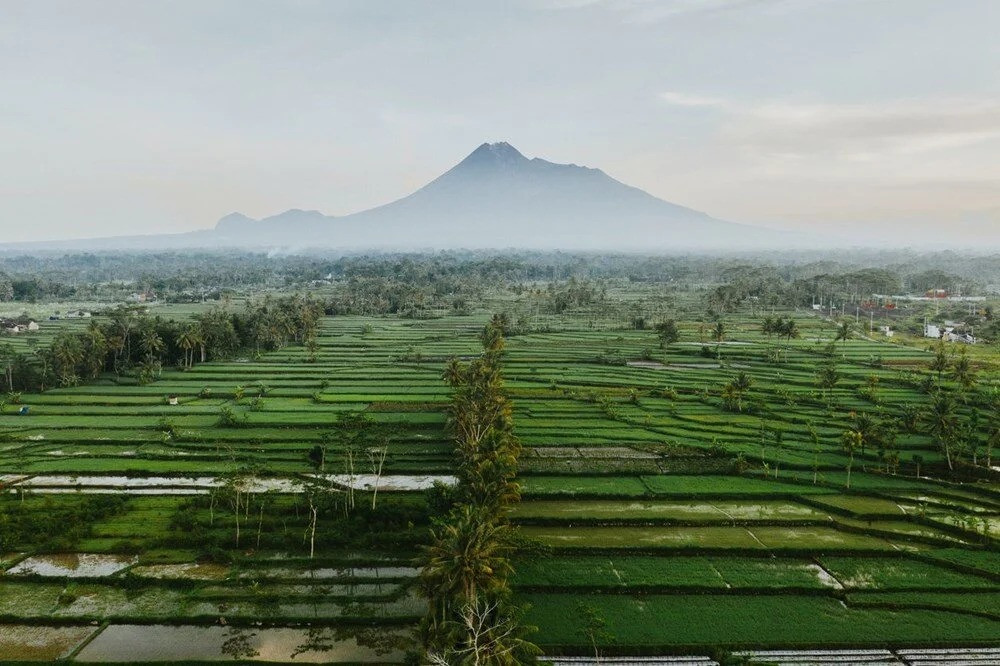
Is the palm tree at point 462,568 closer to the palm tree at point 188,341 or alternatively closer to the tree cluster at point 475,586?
the tree cluster at point 475,586

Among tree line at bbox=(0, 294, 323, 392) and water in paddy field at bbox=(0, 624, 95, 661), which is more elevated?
tree line at bbox=(0, 294, 323, 392)

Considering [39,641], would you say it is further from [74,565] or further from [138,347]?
[138,347]

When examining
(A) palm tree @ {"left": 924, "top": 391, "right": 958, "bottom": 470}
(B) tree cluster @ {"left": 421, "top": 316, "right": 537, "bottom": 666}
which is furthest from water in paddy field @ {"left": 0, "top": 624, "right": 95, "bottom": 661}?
(A) palm tree @ {"left": 924, "top": 391, "right": 958, "bottom": 470}

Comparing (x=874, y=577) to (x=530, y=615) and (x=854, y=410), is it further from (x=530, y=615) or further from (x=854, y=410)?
(x=854, y=410)

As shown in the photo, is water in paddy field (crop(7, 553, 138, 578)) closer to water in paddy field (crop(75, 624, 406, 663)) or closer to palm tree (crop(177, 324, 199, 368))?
water in paddy field (crop(75, 624, 406, 663))

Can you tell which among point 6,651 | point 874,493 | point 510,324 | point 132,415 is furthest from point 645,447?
point 510,324

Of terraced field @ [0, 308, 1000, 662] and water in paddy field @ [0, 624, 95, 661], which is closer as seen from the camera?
water in paddy field @ [0, 624, 95, 661]
